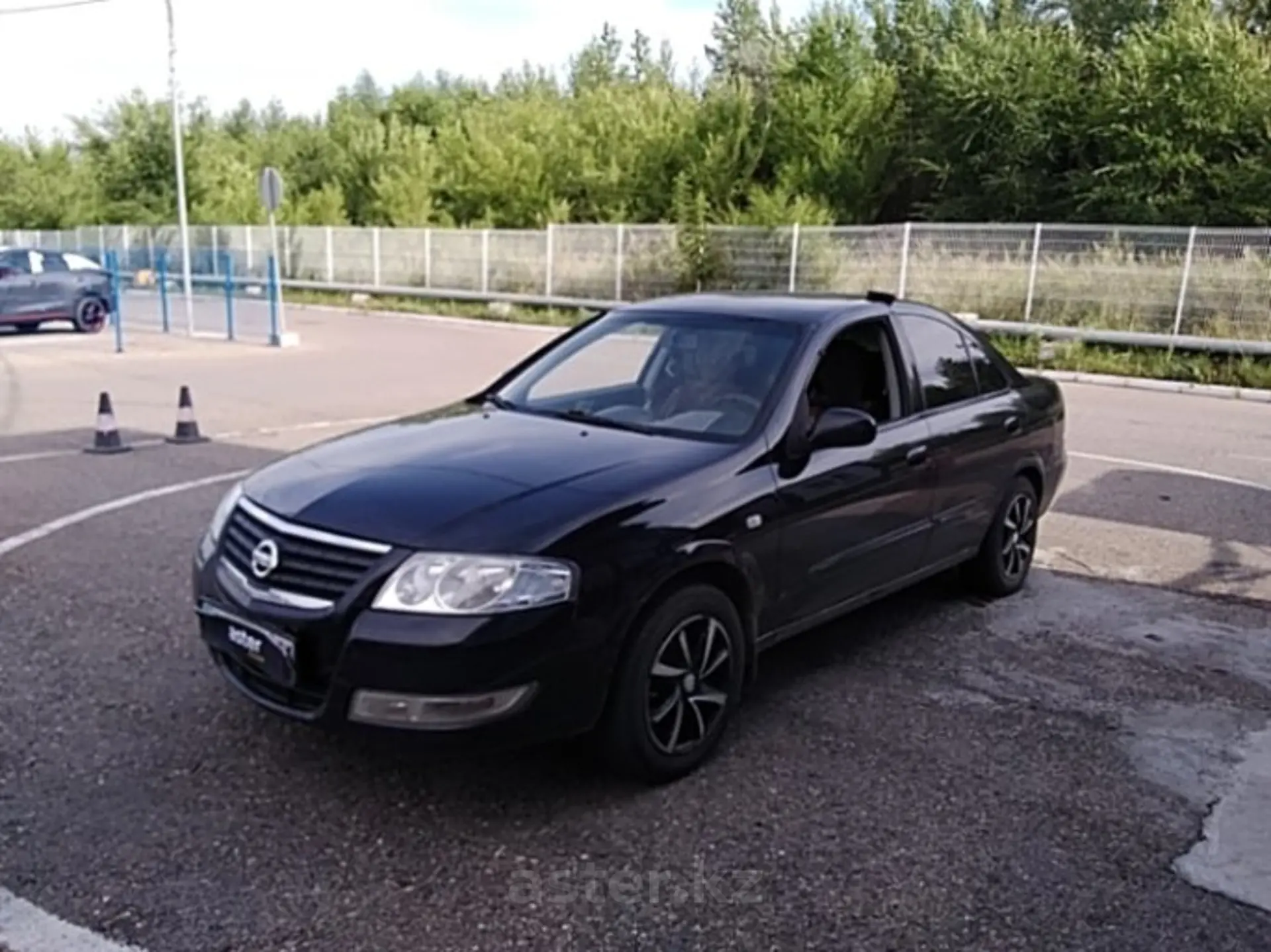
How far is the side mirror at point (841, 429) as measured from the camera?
4.08m

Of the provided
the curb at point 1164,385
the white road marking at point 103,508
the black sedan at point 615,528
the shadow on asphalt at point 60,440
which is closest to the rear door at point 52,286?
the shadow on asphalt at point 60,440

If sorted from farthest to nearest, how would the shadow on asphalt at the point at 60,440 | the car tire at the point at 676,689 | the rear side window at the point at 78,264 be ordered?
1. the rear side window at the point at 78,264
2. the shadow on asphalt at the point at 60,440
3. the car tire at the point at 676,689

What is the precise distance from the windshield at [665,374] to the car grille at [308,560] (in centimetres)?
130

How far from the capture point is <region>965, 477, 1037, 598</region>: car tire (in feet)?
18.2

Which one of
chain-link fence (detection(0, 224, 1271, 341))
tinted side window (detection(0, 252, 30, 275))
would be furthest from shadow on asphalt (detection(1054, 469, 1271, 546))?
tinted side window (detection(0, 252, 30, 275))

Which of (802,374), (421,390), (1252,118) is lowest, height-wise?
(421,390)

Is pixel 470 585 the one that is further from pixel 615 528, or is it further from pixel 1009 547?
pixel 1009 547

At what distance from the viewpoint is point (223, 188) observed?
40.2 metres

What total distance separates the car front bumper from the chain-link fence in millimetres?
14824

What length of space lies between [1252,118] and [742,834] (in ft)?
80.4

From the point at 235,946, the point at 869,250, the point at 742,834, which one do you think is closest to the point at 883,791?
the point at 742,834

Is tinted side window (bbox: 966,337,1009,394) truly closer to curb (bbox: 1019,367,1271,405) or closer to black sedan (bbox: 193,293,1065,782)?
black sedan (bbox: 193,293,1065,782)

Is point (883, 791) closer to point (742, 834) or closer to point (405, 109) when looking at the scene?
point (742, 834)

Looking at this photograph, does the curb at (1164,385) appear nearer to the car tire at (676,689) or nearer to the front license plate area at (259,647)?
the car tire at (676,689)
